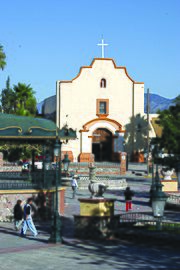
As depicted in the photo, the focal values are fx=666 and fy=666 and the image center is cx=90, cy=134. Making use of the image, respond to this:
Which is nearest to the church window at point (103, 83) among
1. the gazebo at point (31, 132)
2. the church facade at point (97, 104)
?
the church facade at point (97, 104)

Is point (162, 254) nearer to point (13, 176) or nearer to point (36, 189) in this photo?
point (36, 189)

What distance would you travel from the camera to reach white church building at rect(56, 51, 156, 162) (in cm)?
7212

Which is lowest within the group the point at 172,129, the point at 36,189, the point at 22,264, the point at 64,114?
the point at 22,264

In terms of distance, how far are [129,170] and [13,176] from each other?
3366 cm

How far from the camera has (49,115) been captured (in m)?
78.4

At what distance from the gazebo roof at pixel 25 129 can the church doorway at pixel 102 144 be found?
42.2 m

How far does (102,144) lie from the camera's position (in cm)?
7306

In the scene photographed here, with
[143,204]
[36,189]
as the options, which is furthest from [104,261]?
[143,204]

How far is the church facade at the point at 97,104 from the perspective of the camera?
237ft

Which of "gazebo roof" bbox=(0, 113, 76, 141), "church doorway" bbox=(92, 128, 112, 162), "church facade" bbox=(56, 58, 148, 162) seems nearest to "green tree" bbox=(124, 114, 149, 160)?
"church facade" bbox=(56, 58, 148, 162)

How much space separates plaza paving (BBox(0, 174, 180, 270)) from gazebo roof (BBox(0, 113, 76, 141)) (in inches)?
181

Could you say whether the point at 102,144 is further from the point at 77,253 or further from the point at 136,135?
the point at 77,253

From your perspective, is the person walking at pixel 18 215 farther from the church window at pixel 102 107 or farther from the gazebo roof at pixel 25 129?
the church window at pixel 102 107

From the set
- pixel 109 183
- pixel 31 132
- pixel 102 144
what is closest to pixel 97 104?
pixel 102 144
